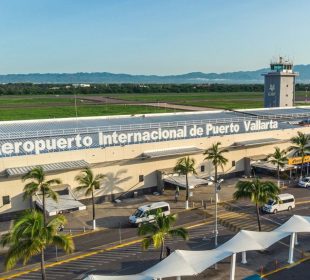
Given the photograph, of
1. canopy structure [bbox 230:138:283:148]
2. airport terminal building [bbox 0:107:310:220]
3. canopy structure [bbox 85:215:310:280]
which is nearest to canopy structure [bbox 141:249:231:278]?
canopy structure [bbox 85:215:310:280]

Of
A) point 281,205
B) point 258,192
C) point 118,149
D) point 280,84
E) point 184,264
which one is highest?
point 280,84

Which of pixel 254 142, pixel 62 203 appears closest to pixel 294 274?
pixel 62 203

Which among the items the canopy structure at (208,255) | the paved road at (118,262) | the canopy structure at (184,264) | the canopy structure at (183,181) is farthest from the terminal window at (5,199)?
the canopy structure at (184,264)

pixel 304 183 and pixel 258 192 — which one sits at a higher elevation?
pixel 258 192

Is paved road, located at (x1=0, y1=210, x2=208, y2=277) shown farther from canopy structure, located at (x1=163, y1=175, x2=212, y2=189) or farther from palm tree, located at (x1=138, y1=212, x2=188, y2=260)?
palm tree, located at (x1=138, y1=212, x2=188, y2=260)

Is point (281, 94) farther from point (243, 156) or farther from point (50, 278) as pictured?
point (50, 278)

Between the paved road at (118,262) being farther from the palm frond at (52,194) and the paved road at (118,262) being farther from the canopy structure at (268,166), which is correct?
the canopy structure at (268,166)

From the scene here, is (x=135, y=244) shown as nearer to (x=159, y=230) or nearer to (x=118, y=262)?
(x=118, y=262)

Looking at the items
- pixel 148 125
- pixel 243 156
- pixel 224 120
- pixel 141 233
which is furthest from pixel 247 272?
pixel 224 120
